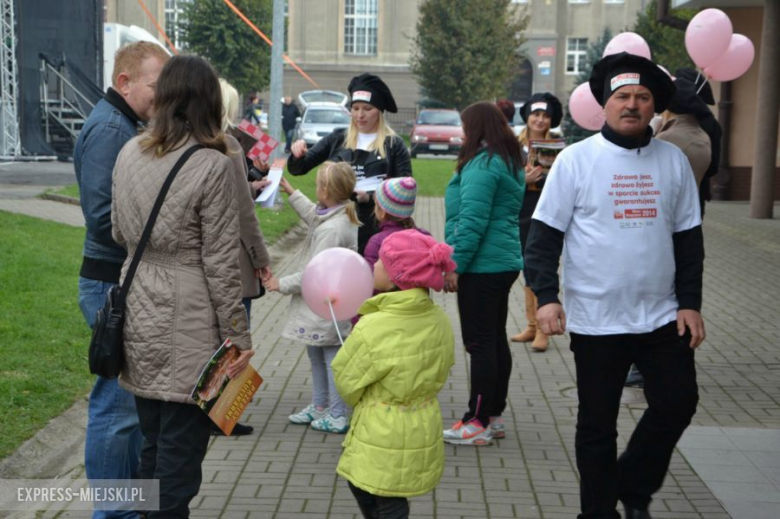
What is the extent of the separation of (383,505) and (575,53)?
59608mm

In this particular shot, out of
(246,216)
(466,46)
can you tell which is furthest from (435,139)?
(246,216)

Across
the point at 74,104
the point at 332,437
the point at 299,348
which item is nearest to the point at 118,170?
the point at 332,437

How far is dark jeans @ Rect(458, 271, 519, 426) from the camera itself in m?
6.01

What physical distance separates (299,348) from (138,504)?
4333mm

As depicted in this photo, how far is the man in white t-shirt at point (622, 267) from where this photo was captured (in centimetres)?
446

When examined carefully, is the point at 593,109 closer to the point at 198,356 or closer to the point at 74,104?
the point at 198,356

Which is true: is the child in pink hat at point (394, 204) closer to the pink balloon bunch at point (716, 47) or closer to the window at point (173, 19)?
the pink balloon bunch at point (716, 47)

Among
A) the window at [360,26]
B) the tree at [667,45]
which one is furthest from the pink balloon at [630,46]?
the window at [360,26]

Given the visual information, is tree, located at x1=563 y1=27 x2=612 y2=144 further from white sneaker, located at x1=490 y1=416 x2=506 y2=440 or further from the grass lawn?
white sneaker, located at x1=490 y1=416 x2=506 y2=440

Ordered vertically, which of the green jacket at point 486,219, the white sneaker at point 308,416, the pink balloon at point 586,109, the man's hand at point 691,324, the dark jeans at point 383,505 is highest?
the pink balloon at point 586,109

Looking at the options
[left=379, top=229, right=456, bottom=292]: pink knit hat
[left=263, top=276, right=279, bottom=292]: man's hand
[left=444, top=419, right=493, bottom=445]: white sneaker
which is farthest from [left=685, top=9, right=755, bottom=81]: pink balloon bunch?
[left=379, top=229, right=456, bottom=292]: pink knit hat

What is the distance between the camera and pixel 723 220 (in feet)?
60.8

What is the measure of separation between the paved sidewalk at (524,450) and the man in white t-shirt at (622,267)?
69 cm

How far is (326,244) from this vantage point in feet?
20.1
